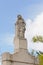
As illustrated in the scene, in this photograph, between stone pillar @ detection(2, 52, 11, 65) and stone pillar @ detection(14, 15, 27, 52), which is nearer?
stone pillar @ detection(2, 52, 11, 65)

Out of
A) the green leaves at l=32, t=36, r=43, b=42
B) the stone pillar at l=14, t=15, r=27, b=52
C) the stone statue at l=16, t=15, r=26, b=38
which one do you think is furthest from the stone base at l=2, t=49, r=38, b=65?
the green leaves at l=32, t=36, r=43, b=42

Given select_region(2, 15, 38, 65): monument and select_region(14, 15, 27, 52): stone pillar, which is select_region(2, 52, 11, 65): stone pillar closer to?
select_region(2, 15, 38, 65): monument

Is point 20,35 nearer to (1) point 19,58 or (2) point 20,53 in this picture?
(2) point 20,53

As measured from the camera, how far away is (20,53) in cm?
1606

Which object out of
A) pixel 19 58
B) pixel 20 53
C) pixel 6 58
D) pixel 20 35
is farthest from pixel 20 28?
pixel 6 58

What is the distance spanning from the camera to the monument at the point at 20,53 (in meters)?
15.7

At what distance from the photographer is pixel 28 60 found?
640 inches

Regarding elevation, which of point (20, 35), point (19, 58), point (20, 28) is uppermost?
point (20, 28)

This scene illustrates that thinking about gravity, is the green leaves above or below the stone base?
above

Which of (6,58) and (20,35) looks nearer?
(6,58)

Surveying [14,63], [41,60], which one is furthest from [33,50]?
[14,63]

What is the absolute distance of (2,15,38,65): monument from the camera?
1567cm

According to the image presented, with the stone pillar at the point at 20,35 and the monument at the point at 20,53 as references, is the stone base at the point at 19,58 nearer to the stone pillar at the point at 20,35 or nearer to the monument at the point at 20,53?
the monument at the point at 20,53

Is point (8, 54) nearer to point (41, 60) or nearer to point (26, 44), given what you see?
point (26, 44)
